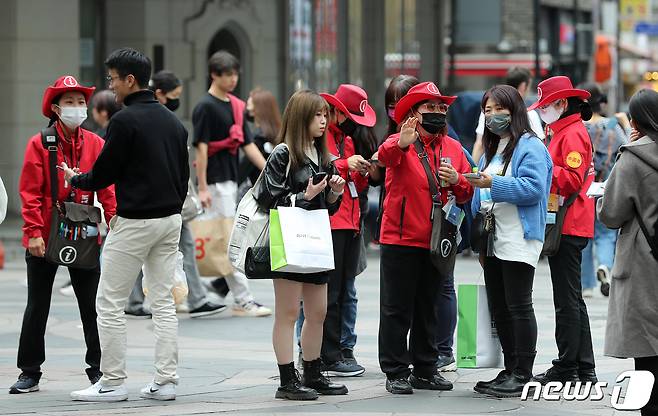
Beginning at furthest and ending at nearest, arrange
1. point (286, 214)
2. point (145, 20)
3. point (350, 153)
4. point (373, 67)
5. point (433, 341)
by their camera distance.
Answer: point (373, 67), point (145, 20), point (350, 153), point (433, 341), point (286, 214)

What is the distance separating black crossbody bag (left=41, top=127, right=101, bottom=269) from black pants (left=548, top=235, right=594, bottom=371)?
2.76m

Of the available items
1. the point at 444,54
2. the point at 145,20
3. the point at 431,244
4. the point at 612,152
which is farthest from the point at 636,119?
the point at 444,54

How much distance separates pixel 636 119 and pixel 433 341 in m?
2.14

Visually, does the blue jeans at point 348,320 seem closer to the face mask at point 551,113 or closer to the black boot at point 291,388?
the black boot at point 291,388

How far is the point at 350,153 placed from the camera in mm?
9438

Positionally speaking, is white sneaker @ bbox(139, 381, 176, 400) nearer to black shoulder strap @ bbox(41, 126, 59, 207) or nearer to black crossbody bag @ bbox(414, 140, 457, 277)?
black shoulder strap @ bbox(41, 126, 59, 207)

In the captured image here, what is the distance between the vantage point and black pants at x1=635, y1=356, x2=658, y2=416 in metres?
7.29

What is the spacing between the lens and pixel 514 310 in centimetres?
848

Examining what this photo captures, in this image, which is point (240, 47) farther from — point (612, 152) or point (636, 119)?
point (636, 119)

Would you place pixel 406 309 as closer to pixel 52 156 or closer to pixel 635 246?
pixel 635 246

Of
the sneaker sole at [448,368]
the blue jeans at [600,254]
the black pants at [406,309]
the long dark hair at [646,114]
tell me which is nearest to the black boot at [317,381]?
the black pants at [406,309]

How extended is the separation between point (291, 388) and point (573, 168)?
2.12m

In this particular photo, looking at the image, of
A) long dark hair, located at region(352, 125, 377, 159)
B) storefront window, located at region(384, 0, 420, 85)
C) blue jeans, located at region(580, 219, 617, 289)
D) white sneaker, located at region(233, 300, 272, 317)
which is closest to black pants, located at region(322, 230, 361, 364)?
long dark hair, located at region(352, 125, 377, 159)

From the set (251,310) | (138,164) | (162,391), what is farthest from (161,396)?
(251,310)
